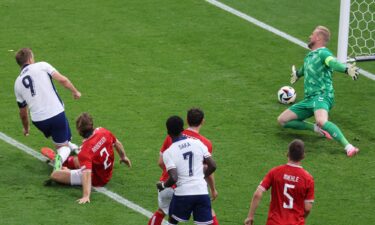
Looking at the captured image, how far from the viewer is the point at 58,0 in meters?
19.7

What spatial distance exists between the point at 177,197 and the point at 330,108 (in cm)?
450

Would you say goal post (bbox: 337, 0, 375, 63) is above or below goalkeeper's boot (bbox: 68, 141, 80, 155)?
above

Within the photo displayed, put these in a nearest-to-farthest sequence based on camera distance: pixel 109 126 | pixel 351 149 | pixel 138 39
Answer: pixel 351 149, pixel 109 126, pixel 138 39

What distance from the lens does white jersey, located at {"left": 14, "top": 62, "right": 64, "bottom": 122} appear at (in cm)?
1264

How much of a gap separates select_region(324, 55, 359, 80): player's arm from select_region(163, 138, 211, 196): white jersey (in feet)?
12.4

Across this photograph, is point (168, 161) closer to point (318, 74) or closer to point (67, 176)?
point (67, 176)

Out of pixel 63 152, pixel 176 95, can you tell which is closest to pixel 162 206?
pixel 63 152

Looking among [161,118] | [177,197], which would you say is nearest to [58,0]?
[161,118]

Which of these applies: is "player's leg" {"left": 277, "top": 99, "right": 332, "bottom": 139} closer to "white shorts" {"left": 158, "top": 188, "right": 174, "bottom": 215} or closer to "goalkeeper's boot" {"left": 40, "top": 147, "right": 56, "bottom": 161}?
"goalkeeper's boot" {"left": 40, "top": 147, "right": 56, "bottom": 161}

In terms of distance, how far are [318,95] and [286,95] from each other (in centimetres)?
146

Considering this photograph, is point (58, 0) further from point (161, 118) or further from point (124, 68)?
point (161, 118)

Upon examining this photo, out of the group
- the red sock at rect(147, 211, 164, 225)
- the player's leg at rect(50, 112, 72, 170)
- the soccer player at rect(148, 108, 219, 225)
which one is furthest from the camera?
the player's leg at rect(50, 112, 72, 170)

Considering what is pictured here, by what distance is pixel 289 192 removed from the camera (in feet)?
33.4

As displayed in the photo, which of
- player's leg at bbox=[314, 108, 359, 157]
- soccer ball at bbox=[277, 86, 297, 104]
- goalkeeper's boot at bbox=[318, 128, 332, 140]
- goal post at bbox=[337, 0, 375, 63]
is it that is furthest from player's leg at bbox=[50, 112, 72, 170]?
goal post at bbox=[337, 0, 375, 63]
